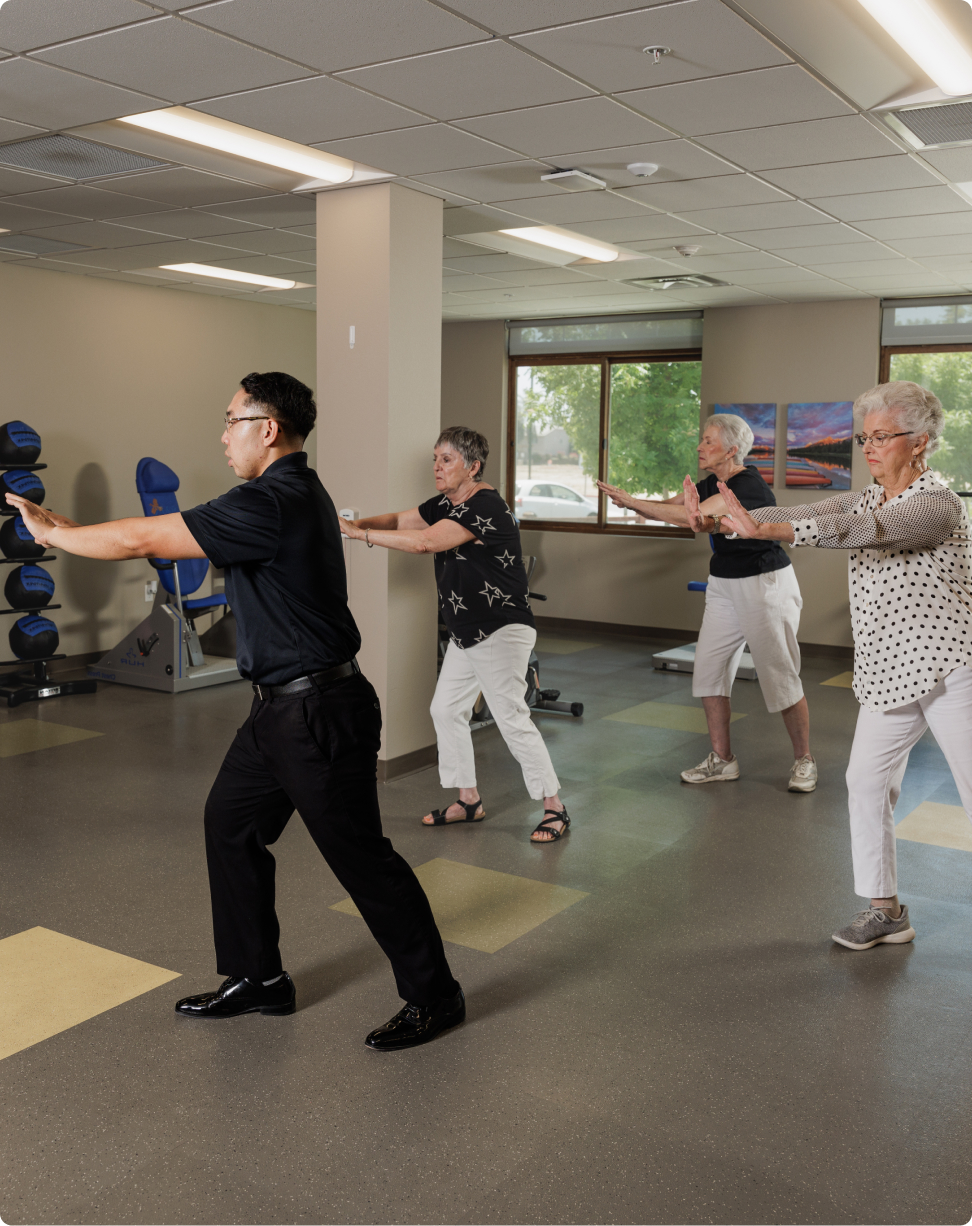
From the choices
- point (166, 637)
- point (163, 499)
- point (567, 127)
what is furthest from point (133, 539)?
point (163, 499)

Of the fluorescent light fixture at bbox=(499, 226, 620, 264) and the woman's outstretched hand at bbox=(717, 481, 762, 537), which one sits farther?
the fluorescent light fixture at bbox=(499, 226, 620, 264)

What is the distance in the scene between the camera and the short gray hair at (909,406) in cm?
288

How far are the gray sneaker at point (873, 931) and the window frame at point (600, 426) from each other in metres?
5.79

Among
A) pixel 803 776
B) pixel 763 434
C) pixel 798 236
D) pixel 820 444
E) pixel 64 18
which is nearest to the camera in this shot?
pixel 64 18

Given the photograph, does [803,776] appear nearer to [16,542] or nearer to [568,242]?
[568,242]

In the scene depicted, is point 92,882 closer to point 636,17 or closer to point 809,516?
point 809,516

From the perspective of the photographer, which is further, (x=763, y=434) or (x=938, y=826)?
(x=763, y=434)

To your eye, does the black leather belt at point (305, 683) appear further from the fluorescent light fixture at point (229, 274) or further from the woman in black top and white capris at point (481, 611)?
the fluorescent light fixture at point (229, 274)

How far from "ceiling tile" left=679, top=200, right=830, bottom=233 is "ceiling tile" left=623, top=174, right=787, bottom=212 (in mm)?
104

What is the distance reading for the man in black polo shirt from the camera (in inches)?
91.9

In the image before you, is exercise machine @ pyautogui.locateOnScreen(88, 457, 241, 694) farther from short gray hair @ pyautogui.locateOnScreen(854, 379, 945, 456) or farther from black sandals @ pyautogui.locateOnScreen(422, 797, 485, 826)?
short gray hair @ pyautogui.locateOnScreen(854, 379, 945, 456)

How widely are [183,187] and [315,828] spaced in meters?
3.54

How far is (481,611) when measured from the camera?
404 cm

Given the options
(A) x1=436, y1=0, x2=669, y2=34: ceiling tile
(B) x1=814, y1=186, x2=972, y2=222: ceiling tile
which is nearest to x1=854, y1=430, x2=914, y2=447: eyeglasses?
(A) x1=436, y1=0, x2=669, y2=34: ceiling tile
